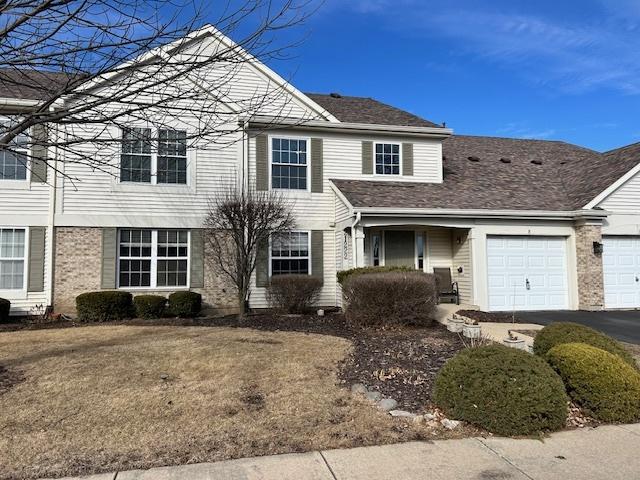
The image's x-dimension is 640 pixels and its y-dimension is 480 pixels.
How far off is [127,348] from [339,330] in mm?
4441

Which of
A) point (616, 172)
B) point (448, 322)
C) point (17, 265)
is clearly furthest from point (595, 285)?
point (17, 265)

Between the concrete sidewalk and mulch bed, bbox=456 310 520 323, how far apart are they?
24.8 ft

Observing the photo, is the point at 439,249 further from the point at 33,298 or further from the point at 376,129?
the point at 33,298

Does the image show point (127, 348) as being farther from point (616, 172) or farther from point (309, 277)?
point (616, 172)

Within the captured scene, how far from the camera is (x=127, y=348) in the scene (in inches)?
318

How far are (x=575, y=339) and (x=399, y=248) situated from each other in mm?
8541

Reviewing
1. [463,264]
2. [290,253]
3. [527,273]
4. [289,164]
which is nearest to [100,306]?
[290,253]

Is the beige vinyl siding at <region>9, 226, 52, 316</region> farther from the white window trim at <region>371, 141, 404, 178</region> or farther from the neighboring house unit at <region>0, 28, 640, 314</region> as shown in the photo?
the white window trim at <region>371, 141, 404, 178</region>

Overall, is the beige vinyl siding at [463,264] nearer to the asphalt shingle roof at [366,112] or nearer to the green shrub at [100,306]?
the asphalt shingle roof at [366,112]

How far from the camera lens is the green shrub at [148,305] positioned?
12.6m

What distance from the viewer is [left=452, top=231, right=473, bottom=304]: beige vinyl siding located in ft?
46.4

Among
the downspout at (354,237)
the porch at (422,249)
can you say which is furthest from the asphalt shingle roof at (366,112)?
the downspout at (354,237)

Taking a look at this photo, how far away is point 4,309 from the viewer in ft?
39.3

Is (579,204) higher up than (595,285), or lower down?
higher up
